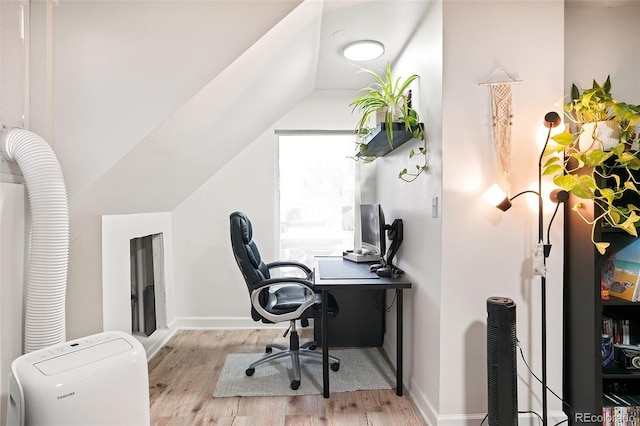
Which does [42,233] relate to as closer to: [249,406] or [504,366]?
[249,406]

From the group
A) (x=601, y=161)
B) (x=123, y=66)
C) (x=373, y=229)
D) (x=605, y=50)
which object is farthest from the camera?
(x=373, y=229)

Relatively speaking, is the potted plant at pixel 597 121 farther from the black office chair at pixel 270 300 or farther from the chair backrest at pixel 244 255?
the chair backrest at pixel 244 255

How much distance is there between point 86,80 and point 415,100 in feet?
6.48

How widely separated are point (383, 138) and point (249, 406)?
1919mm

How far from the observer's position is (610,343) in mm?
1860

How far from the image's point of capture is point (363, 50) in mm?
2711

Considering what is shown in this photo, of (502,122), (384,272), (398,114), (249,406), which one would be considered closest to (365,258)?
(384,272)

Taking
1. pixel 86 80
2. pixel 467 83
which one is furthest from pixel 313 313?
pixel 86 80

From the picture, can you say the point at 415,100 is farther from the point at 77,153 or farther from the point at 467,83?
the point at 77,153

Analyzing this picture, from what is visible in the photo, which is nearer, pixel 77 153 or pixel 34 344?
pixel 34 344

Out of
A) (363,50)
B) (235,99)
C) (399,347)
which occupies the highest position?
(363,50)

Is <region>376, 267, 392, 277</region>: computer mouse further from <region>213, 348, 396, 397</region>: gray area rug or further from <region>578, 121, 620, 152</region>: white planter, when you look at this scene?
<region>578, 121, 620, 152</region>: white planter

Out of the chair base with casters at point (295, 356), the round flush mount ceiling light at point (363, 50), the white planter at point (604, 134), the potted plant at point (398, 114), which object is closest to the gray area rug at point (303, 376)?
the chair base with casters at point (295, 356)

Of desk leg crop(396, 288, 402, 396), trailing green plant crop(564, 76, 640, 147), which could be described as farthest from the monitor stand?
trailing green plant crop(564, 76, 640, 147)
